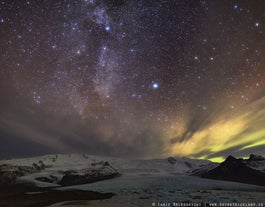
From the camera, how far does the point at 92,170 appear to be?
57.7 m

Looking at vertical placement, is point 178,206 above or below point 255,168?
below

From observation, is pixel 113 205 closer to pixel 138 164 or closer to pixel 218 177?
pixel 218 177

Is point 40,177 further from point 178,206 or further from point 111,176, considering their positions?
point 178,206

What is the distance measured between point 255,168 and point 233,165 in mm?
4968

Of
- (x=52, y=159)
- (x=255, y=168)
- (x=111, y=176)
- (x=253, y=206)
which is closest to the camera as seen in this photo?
(x=253, y=206)

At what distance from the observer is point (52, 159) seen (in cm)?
9631

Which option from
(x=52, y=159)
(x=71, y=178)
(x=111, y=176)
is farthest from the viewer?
(x=52, y=159)

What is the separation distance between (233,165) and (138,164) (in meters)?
54.1

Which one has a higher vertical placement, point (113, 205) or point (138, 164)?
point (138, 164)

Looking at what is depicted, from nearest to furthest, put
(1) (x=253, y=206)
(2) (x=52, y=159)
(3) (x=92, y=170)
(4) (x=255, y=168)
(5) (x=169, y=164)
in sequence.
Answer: (1) (x=253, y=206), (4) (x=255, y=168), (3) (x=92, y=170), (2) (x=52, y=159), (5) (x=169, y=164)

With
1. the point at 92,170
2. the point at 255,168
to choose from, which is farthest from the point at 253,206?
the point at 92,170

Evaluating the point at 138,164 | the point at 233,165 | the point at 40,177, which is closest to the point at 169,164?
the point at 138,164

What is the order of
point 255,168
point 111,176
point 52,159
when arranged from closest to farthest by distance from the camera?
point 255,168, point 111,176, point 52,159

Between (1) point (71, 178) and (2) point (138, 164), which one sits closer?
(1) point (71, 178)
